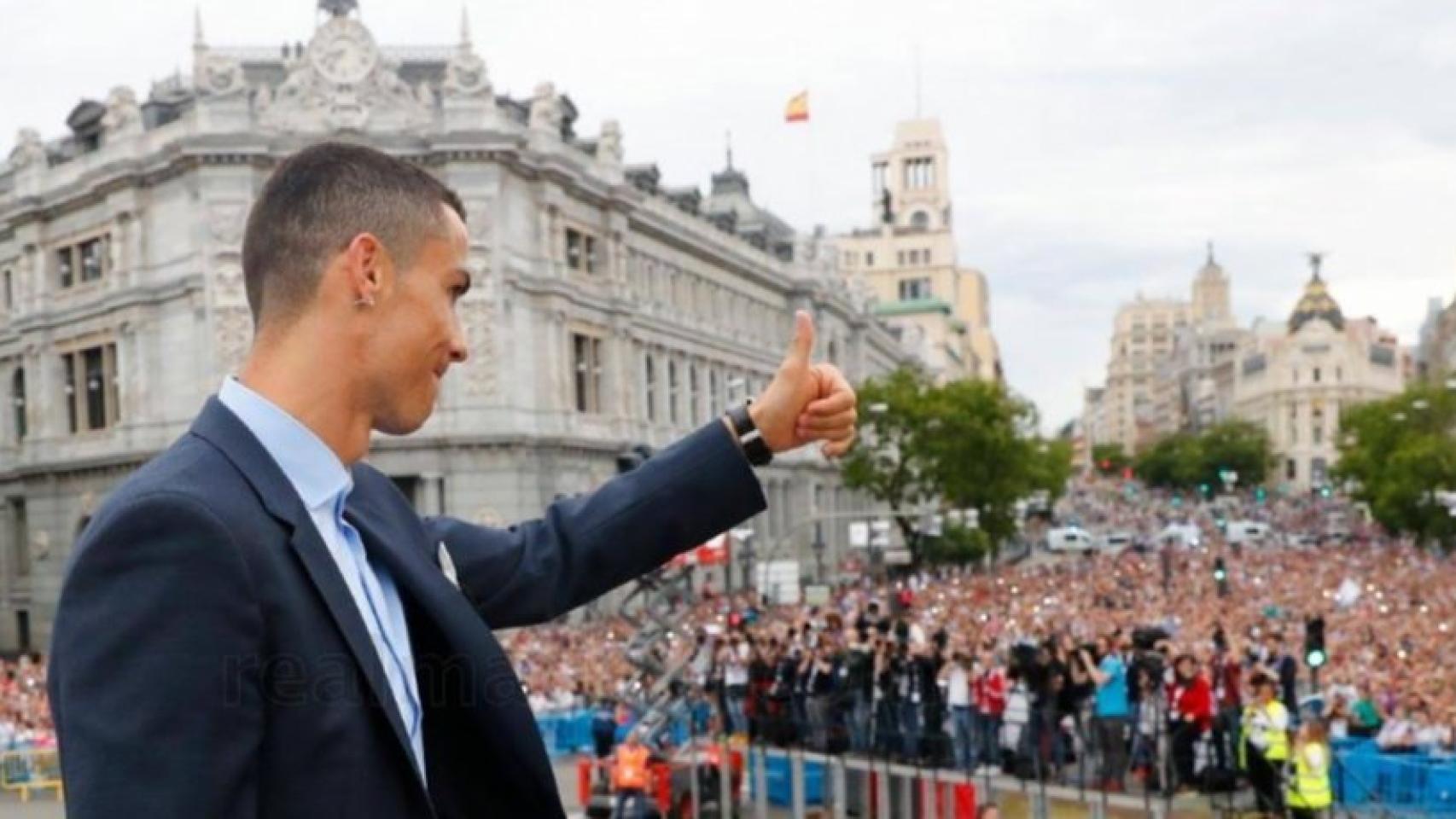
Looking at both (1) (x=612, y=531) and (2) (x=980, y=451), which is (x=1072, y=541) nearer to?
(2) (x=980, y=451)

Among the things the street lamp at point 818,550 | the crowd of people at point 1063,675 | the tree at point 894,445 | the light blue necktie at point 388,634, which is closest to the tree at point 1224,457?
the street lamp at point 818,550

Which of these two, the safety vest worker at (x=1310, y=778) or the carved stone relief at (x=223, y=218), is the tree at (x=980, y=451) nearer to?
the carved stone relief at (x=223, y=218)

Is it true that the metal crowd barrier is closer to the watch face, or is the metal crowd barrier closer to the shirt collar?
the watch face

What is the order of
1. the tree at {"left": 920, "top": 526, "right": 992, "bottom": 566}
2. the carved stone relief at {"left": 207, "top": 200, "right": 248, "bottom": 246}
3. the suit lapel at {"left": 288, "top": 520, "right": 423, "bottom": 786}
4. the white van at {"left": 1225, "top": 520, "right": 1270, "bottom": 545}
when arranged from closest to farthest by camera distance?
the suit lapel at {"left": 288, "top": 520, "right": 423, "bottom": 786} < the carved stone relief at {"left": 207, "top": 200, "right": 248, "bottom": 246} < the tree at {"left": 920, "top": 526, "right": 992, "bottom": 566} < the white van at {"left": 1225, "top": 520, "right": 1270, "bottom": 545}

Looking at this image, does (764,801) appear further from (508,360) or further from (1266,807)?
(508,360)

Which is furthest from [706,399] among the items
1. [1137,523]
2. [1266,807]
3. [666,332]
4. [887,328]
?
[1137,523]

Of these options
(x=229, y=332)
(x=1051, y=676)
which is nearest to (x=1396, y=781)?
(x=1051, y=676)

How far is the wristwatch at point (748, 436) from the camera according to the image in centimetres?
330

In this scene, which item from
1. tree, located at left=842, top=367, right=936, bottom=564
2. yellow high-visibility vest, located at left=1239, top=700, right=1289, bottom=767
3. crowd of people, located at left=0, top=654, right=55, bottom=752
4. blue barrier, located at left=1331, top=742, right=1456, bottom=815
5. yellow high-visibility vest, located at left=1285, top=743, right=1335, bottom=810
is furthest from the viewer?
tree, located at left=842, top=367, right=936, bottom=564

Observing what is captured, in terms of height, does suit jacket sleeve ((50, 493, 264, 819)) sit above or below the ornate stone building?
below

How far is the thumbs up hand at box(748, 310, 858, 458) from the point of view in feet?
10.8

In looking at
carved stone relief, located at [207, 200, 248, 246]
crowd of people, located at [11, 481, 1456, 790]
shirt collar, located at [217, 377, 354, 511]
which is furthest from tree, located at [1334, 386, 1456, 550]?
shirt collar, located at [217, 377, 354, 511]

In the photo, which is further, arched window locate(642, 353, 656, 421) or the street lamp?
the street lamp

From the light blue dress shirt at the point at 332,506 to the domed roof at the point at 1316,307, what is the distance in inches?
7694
